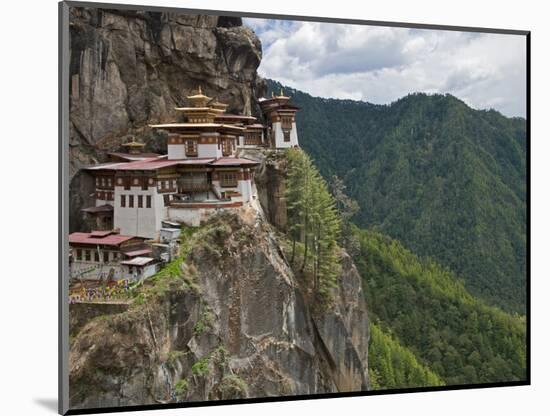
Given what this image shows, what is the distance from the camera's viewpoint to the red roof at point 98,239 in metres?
9.55

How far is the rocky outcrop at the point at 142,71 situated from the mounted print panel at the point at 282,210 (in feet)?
0.08

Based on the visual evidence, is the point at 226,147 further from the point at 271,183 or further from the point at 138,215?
the point at 138,215

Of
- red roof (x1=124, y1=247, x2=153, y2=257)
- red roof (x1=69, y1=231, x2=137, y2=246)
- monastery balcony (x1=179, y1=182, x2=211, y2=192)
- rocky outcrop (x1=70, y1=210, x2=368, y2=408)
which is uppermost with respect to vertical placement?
monastery balcony (x1=179, y1=182, x2=211, y2=192)

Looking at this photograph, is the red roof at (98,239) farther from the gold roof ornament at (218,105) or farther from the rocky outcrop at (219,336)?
the gold roof ornament at (218,105)

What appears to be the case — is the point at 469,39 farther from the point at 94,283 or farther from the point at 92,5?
the point at 94,283

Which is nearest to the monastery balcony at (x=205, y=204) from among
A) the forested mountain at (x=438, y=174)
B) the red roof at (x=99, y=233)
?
the red roof at (x=99, y=233)

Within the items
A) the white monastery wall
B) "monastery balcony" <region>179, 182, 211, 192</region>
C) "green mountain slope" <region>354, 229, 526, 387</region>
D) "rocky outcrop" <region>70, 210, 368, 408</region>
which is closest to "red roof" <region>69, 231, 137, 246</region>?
the white monastery wall

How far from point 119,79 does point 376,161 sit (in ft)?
17.4

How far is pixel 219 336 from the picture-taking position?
10.4 metres

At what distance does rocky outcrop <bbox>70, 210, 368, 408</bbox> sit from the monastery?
34cm

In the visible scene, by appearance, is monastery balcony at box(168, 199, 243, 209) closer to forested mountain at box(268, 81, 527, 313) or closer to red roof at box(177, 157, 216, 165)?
red roof at box(177, 157, 216, 165)

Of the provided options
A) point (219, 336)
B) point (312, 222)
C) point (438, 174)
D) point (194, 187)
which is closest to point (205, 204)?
point (194, 187)

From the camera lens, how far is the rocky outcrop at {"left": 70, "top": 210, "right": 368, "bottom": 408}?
31.6 ft

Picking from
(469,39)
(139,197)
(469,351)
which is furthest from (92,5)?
(469,351)
